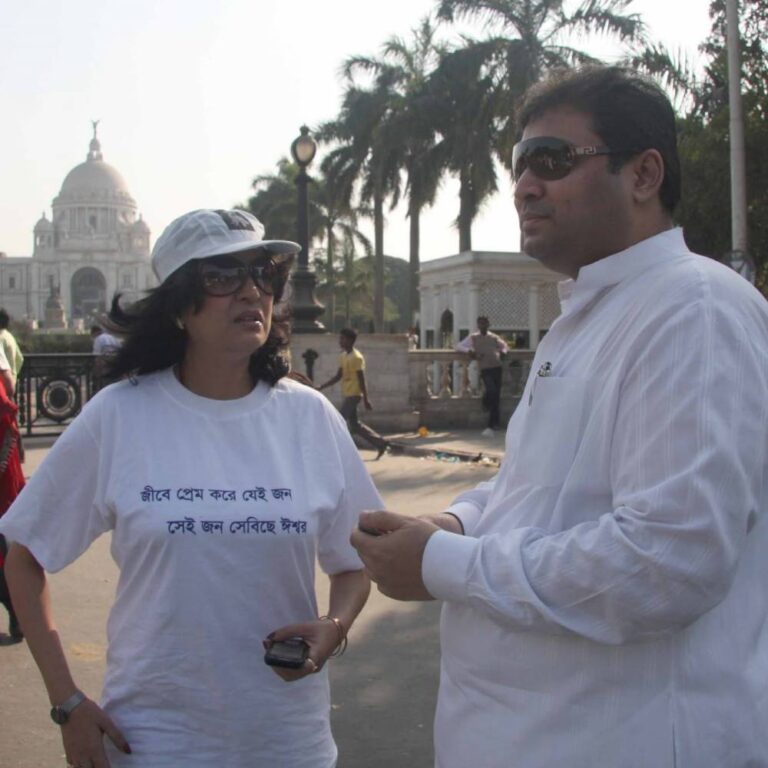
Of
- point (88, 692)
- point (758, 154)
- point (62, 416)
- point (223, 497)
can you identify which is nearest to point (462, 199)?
point (758, 154)

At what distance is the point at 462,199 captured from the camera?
32031 mm

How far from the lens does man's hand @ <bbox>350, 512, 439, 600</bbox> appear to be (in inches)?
70.4

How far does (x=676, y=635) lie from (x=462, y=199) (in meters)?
31.1

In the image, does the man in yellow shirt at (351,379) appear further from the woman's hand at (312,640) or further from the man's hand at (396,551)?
the man's hand at (396,551)

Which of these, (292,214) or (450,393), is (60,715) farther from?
(292,214)

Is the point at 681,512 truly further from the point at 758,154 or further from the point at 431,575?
the point at 758,154

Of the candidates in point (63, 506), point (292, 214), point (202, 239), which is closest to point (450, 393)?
point (202, 239)

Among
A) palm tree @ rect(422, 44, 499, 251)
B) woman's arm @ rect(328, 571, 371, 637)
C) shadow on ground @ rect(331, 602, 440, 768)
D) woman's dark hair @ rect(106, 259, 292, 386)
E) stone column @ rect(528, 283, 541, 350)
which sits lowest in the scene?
shadow on ground @ rect(331, 602, 440, 768)

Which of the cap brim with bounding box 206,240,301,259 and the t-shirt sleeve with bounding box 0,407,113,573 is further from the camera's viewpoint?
the cap brim with bounding box 206,240,301,259

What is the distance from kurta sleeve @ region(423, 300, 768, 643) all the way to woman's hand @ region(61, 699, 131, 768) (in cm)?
104

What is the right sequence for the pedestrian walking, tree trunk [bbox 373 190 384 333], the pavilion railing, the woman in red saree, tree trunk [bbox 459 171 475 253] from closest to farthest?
the woman in red saree
the pedestrian walking
the pavilion railing
tree trunk [bbox 459 171 475 253]
tree trunk [bbox 373 190 384 333]

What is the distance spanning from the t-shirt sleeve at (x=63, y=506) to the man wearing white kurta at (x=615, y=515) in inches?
33.0

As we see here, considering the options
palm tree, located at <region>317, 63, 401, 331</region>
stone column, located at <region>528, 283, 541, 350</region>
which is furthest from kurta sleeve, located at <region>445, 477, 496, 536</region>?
palm tree, located at <region>317, 63, 401, 331</region>

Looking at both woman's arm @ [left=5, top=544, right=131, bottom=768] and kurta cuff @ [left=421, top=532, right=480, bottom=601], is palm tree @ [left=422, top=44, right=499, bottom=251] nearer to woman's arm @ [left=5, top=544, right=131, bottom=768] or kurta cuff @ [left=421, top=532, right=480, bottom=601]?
woman's arm @ [left=5, top=544, right=131, bottom=768]
